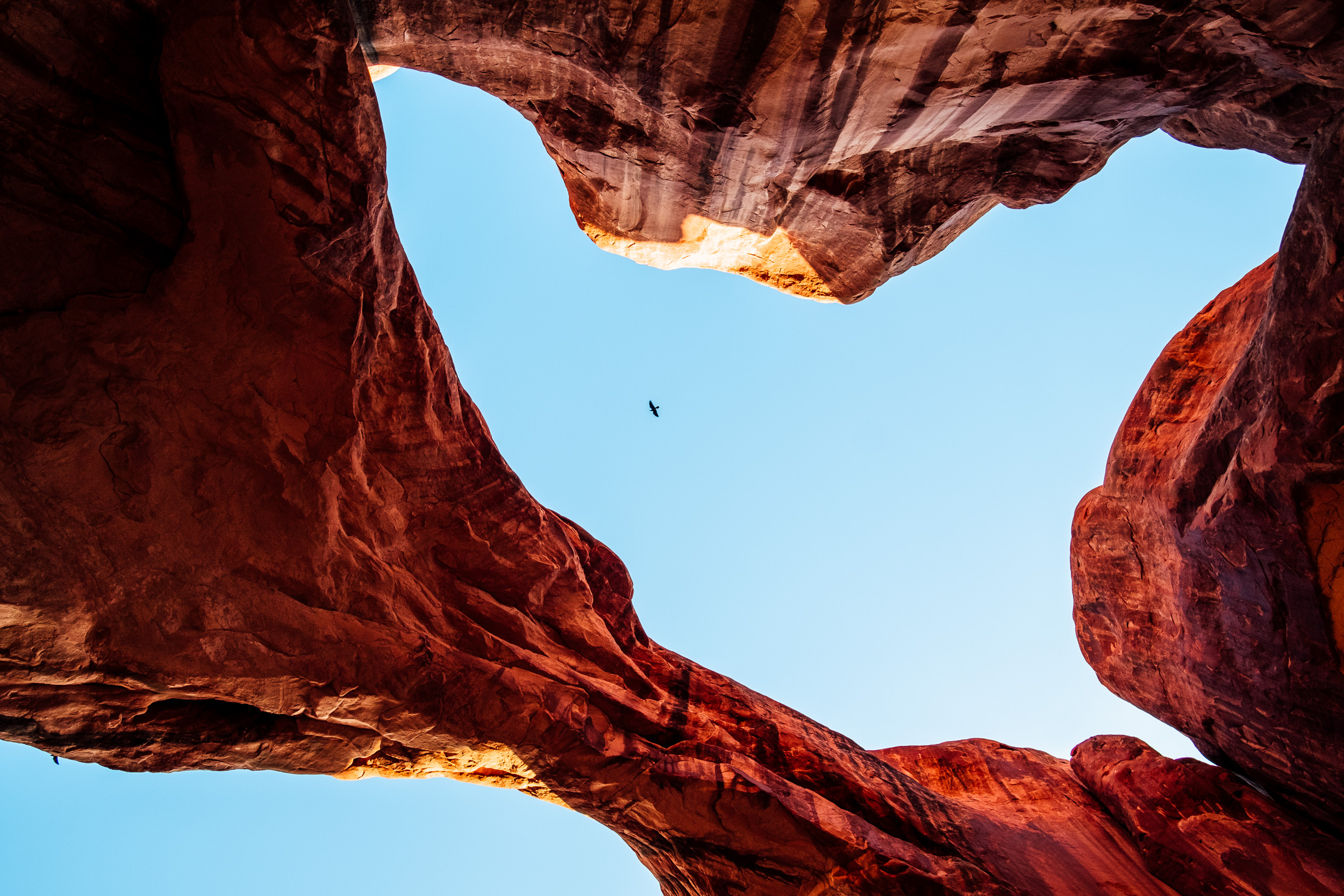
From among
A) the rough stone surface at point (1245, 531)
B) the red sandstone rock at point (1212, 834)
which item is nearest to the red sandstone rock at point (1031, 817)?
the red sandstone rock at point (1212, 834)

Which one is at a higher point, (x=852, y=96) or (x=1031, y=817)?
(x=852, y=96)

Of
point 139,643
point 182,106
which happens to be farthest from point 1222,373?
point 139,643

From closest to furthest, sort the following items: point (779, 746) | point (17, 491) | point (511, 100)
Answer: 1. point (17, 491)
2. point (511, 100)
3. point (779, 746)

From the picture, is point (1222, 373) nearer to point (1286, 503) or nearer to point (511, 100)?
point (1286, 503)

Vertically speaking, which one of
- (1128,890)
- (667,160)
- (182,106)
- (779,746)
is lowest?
(1128,890)

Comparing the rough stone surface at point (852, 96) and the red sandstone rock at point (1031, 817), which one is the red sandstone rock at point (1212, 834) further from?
the rough stone surface at point (852, 96)

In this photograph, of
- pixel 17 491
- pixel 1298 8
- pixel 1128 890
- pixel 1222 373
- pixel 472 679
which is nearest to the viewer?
pixel 17 491

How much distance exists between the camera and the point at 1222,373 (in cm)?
1263

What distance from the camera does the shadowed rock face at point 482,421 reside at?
259 inches

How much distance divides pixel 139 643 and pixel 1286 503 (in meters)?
14.6

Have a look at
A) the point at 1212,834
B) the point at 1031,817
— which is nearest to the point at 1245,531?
the point at 1212,834

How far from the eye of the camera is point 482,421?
34.7ft

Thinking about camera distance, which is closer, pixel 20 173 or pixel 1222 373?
pixel 20 173

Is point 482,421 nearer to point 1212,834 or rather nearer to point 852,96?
point 852,96
